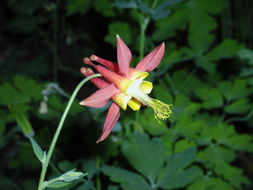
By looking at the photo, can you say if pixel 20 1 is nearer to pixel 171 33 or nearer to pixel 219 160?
pixel 171 33

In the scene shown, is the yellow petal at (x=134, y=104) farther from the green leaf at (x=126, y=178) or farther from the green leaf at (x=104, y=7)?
the green leaf at (x=104, y=7)

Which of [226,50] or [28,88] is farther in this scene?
[226,50]

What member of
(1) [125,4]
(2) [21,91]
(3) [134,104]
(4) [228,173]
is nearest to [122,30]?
(1) [125,4]

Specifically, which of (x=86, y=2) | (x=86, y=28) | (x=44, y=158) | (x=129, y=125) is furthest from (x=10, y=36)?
(x=44, y=158)

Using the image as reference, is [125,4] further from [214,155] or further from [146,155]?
[214,155]

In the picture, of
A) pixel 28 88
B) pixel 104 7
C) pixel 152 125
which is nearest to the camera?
pixel 152 125

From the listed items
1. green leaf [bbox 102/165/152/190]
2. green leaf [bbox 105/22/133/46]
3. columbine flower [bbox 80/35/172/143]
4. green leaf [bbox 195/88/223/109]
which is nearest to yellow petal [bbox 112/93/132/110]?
columbine flower [bbox 80/35/172/143]

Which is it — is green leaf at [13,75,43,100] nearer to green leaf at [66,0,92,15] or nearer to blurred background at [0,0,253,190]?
blurred background at [0,0,253,190]
